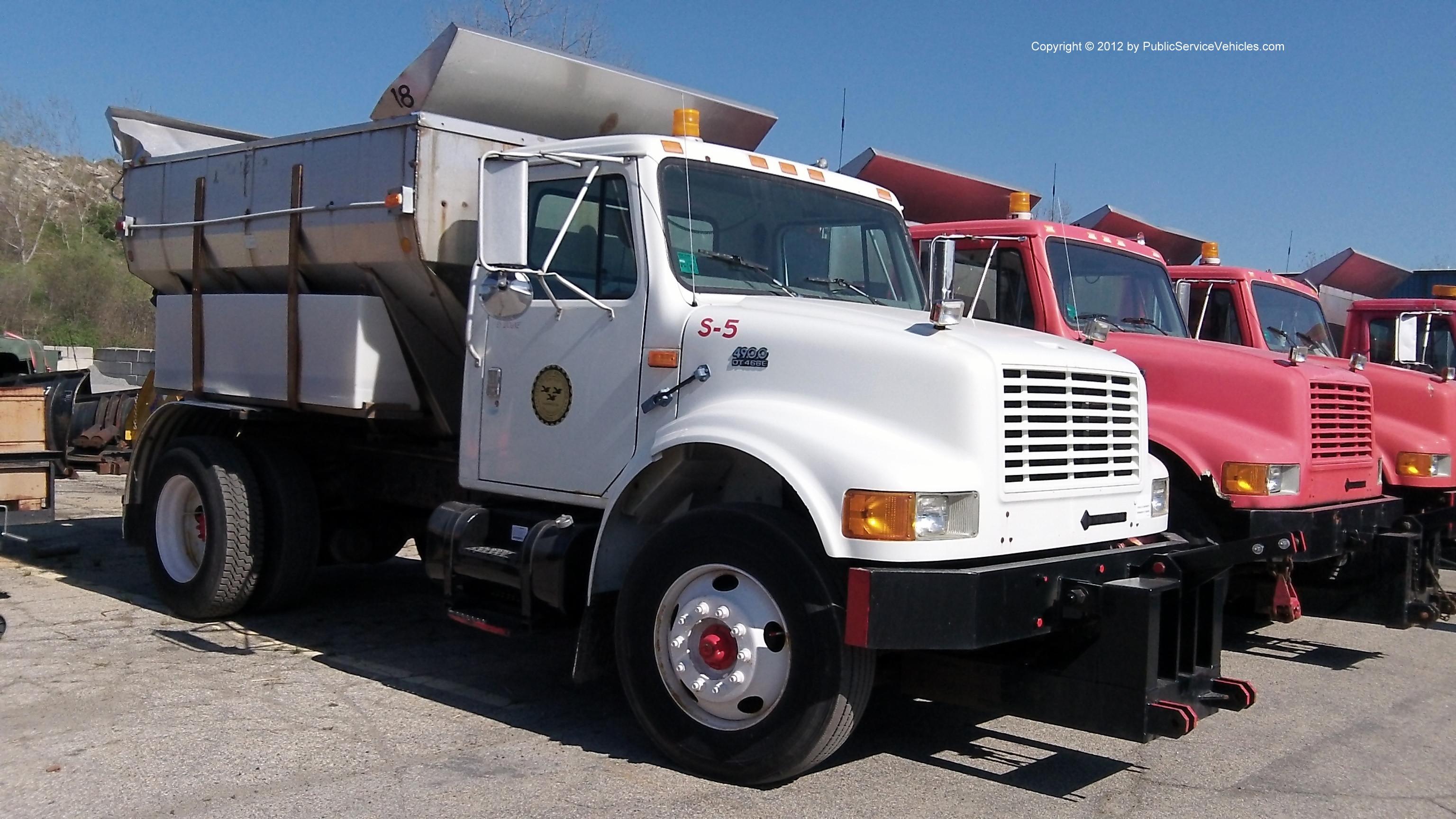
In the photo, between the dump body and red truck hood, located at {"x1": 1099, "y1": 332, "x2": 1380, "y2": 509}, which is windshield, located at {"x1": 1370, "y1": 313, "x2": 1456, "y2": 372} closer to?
red truck hood, located at {"x1": 1099, "y1": 332, "x2": 1380, "y2": 509}

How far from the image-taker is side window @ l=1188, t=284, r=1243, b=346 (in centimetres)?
850

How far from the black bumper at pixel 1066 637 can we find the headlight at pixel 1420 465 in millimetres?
3927

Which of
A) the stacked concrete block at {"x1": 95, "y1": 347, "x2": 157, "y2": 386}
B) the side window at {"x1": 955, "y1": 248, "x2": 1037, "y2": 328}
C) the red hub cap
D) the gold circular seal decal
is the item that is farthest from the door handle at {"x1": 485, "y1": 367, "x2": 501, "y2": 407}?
the stacked concrete block at {"x1": 95, "y1": 347, "x2": 157, "y2": 386}

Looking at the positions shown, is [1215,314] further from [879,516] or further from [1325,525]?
[879,516]

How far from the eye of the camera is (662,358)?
5098mm

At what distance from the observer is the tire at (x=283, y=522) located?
7473 millimetres

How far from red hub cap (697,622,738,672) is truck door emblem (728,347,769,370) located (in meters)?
0.99

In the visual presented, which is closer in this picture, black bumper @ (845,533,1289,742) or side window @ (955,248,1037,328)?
black bumper @ (845,533,1289,742)

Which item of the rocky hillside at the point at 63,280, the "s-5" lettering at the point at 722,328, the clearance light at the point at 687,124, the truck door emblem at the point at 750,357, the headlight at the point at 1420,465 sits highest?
the rocky hillside at the point at 63,280

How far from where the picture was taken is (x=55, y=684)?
19.6 feet

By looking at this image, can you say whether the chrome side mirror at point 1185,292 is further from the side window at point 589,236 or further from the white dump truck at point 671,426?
the side window at point 589,236

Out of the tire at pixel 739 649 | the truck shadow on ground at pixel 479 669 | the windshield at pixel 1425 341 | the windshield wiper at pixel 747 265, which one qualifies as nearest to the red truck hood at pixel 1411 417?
the windshield at pixel 1425 341

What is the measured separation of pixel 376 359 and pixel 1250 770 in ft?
15.1

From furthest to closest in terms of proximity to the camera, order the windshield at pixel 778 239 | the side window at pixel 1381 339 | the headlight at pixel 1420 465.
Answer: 1. the side window at pixel 1381 339
2. the headlight at pixel 1420 465
3. the windshield at pixel 778 239
